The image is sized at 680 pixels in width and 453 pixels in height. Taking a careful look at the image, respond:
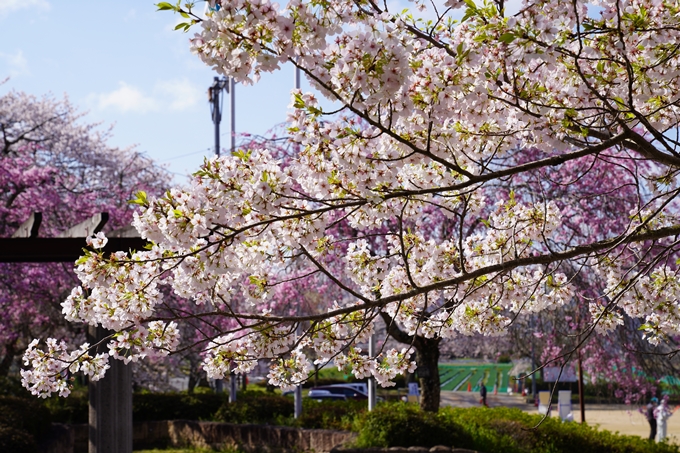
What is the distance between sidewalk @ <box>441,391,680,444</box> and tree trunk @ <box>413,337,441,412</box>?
6686mm

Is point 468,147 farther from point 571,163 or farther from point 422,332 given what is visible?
point 571,163

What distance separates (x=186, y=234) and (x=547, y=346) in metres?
11.0

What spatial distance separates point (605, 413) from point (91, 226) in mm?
23883

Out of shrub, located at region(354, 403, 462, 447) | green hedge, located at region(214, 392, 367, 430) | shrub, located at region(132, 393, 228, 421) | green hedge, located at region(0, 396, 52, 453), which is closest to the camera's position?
green hedge, located at region(0, 396, 52, 453)

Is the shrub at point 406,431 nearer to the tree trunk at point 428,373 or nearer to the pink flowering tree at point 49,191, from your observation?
the tree trunk at point 428,373

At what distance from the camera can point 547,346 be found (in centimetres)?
1353

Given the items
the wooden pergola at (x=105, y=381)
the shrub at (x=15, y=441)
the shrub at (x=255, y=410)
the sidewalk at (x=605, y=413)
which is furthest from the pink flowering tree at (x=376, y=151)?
the sidewalk at (x=605, y=413)

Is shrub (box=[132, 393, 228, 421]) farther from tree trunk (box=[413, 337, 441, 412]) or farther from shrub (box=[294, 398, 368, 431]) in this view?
tree trunk (box=[413, 337, 441, 412])

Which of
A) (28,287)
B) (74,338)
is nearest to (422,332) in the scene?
(28,287)

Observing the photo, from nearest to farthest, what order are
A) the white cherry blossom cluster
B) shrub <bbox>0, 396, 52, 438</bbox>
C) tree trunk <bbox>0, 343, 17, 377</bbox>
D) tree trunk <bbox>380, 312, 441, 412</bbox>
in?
the white cherry blossom cluster, shrub <bbox>0, 396, 52, 438</bbox>, tree trunk <bbox>380, 312, 441, 412</bbox>, tree trunk <bbox>0, 343, 17, 377</bbox>

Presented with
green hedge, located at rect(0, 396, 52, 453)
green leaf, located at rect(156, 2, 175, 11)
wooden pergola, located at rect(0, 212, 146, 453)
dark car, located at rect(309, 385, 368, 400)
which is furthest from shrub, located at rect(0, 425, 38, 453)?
dark car, located at rect(309, 385, 368, 400)

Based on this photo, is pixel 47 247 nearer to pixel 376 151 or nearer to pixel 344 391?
pixel 376 151

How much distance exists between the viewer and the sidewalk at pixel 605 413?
2081 cm

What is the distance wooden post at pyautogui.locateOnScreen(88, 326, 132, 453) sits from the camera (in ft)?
25.1
